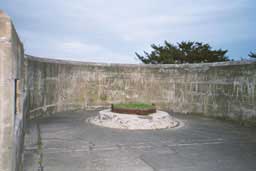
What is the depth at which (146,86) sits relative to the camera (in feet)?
29.1

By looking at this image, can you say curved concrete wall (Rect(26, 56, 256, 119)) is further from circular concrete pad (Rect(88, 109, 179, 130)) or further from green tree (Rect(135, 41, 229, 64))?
green tree (Rect(135, 41, 229, 64))

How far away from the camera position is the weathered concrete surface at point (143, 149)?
9.54 feet

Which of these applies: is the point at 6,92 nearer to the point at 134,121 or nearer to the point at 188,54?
the point at 134,121

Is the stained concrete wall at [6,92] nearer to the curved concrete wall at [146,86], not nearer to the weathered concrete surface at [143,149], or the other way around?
the weathered concrete surface at [143,149]

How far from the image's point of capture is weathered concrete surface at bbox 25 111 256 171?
9.54 ft

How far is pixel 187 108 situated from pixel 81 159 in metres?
5.75

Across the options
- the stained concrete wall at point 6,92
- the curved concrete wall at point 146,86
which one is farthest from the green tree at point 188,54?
the stained concrete wall at point 6,92

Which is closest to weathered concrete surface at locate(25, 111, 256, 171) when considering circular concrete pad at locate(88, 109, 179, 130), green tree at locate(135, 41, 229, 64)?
circular concrete pad at locate(88, 109, 179, 130)

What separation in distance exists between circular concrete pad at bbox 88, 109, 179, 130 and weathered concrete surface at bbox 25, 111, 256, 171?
33 cm

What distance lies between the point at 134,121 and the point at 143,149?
5.67 feet

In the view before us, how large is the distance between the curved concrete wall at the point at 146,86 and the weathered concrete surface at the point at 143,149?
1402 mm

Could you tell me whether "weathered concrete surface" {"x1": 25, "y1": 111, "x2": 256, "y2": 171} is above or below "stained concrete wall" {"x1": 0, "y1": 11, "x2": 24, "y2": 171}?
below

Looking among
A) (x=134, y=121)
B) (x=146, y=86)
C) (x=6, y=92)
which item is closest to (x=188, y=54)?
(x=146, y=86)

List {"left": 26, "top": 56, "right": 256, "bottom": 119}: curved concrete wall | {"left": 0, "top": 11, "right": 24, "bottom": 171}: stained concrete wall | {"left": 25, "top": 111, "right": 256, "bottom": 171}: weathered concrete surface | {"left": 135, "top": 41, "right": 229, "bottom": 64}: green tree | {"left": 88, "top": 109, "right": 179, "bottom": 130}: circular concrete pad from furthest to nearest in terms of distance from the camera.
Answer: {"left": 135, "top": 41, "right": 229, "bottom": 64}: green tree → {"left": 26, "top": 56, "right": 256, "bottom": 119}: curved concrete wall → {"left": 88, "top": 109, "right": 179, "bottom": 130}: circular concrete pad → {"left": 25, "top": 111, "right": 256, "bottom": 171}: weathered concrete surface → {"left": 0, "top": 11, "right": 24, "bottom": 171}: stained concrete wall
